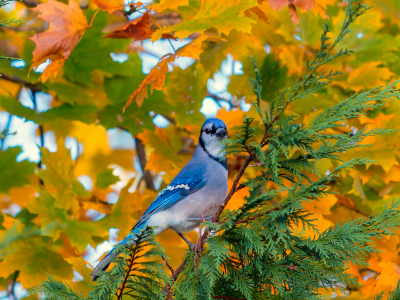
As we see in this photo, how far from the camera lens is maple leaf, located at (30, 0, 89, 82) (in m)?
1.63

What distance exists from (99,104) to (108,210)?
2.19 ft

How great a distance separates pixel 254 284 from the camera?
1.17 meters

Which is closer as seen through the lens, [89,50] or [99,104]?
[89,50]

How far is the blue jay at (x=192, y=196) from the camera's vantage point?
1652 mm

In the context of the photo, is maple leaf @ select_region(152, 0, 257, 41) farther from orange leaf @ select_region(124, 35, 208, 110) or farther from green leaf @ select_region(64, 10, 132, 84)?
green leaf @ select_region(64, 10, 132, 84)

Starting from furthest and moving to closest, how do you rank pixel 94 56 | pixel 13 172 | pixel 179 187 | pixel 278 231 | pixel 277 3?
pixel 13 172
pixel 94 56
pixel 179 187
pixel 277 3
pixel 278 231

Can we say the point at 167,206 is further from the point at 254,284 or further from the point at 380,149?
the point at 380,149

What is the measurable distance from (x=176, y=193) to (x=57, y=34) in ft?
2.78

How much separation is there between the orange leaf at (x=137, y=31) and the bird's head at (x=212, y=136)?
0.48m

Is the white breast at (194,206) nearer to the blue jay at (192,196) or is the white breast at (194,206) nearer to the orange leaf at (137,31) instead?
the blue jay at (192,196)

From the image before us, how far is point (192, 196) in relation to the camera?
5.58 ft

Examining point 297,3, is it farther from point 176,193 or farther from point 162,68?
point 176,193

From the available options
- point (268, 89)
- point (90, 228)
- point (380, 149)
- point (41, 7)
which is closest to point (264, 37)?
point (268, 89)

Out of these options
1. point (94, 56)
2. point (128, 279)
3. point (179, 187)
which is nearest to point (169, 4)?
point (179, 187)
